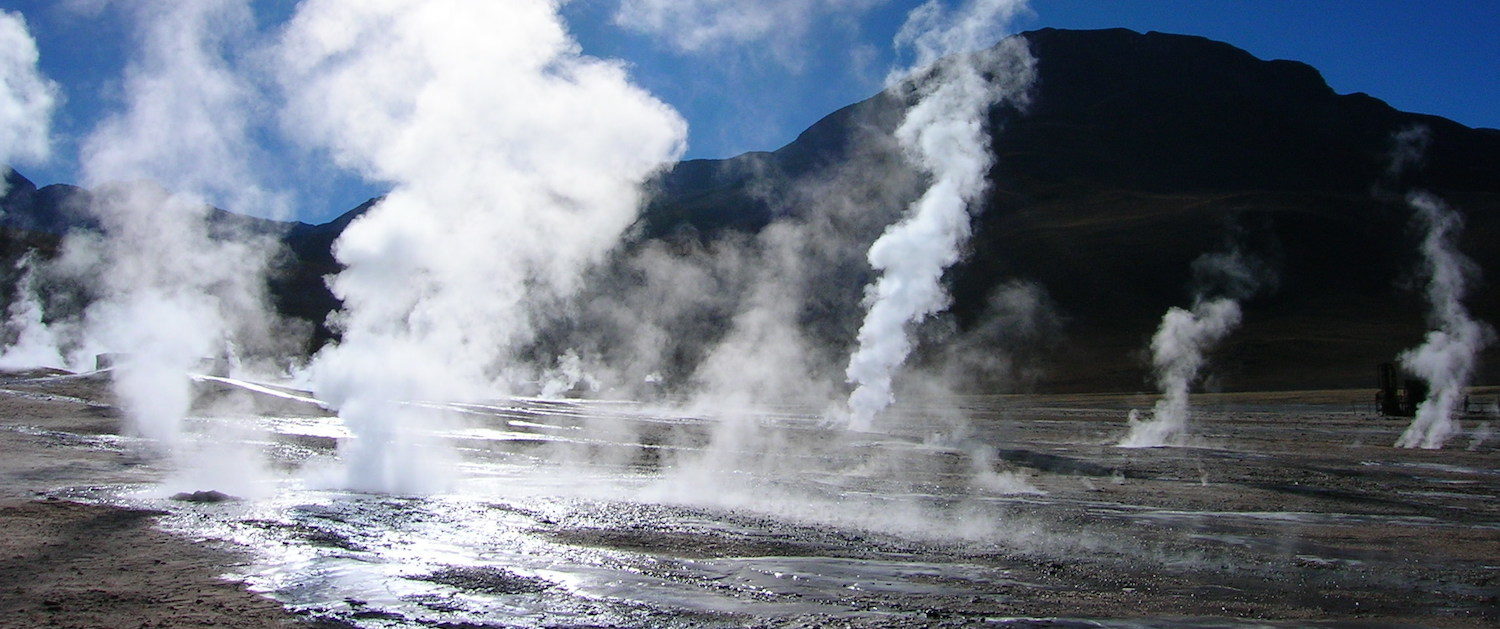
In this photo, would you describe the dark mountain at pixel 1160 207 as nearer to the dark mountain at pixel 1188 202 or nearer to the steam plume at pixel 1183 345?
the dark mountain at pixel 1188 202

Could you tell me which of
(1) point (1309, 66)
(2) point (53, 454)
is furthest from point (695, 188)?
(2) point (53, 454)

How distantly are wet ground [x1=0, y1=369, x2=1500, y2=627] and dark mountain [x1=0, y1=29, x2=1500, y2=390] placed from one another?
5073 cm

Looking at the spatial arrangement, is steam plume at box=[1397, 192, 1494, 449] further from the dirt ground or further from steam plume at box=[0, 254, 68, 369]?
steam plume at box=[0, 254, 68, 369]

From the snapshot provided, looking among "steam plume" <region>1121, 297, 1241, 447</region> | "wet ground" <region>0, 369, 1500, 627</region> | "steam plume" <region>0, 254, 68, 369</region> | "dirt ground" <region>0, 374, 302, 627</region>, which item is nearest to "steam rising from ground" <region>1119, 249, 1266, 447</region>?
"steam plume" <region>1121, 297, 1241, 447</region>

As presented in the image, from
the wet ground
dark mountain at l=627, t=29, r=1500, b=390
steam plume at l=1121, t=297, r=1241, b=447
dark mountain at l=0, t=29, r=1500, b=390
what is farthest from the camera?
dark mountain at l=0, t=29, r=1500, b=390

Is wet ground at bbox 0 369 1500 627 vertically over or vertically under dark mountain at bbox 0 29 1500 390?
under

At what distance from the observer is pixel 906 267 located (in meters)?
35.0

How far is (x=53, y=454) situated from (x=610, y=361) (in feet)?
217

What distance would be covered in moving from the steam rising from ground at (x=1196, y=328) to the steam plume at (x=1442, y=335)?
6792mm

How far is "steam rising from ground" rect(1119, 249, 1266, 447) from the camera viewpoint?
48.6 metres

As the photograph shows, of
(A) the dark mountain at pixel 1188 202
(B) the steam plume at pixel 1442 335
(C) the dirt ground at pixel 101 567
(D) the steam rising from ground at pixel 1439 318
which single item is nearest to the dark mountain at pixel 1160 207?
(A) the dark mountain at pixel 1188 202

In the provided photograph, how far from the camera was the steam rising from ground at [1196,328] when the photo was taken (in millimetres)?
48622

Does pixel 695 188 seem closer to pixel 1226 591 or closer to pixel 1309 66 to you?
pixel 1309 66

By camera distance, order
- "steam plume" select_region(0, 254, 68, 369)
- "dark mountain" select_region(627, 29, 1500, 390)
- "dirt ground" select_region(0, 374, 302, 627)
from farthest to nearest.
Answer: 1. "dark mountain" select_region(627, 29, 1500, 390)
2. "steam plume" select_region(0, 254, 68, 369)
3. "dirt ground" select_region(0, 374, 302, 627)
